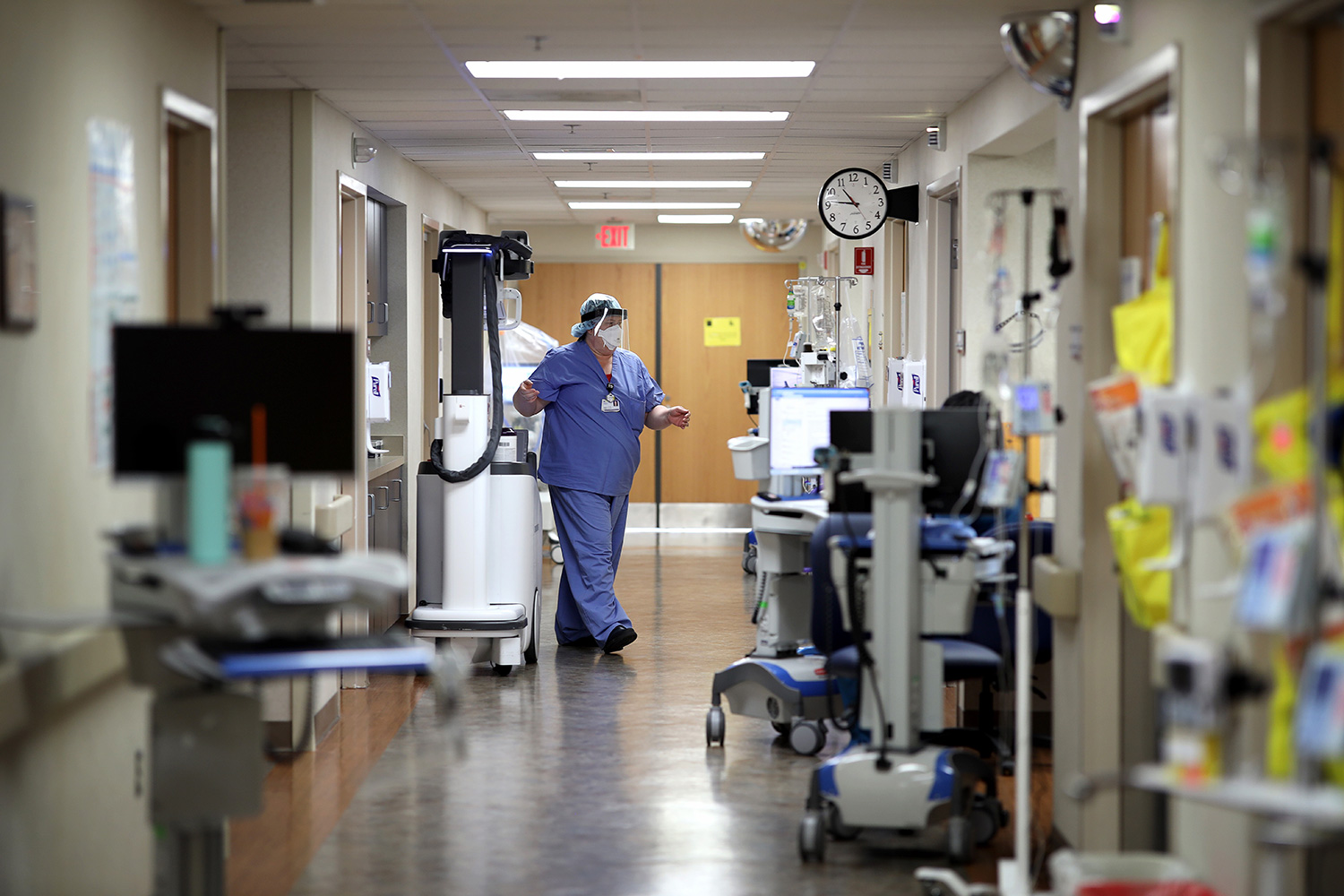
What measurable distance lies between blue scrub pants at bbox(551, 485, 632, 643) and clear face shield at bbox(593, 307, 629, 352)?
2.62 feet

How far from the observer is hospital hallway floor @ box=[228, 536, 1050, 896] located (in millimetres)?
3986

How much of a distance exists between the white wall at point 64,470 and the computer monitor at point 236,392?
346 millimetres

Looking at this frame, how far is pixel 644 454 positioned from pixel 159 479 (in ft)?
33.9

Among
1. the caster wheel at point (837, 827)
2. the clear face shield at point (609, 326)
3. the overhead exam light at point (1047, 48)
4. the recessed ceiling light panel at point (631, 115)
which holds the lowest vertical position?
the caster wheel at point (837, 827)

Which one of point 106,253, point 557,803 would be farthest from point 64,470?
point 557,803

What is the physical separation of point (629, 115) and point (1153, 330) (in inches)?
142

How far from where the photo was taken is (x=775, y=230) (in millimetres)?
12062

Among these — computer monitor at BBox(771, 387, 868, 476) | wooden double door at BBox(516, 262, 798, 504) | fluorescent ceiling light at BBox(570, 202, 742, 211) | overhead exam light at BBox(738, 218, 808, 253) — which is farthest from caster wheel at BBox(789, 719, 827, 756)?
wooden double door at BBox(516, 262, 798, 504)

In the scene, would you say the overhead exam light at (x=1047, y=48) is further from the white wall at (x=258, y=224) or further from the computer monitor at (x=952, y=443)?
the white wall at (x=258, y=224)

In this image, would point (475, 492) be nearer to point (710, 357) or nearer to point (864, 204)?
point (864, 204)

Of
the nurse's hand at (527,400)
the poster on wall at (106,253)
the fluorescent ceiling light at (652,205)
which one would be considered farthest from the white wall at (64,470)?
A: the fluorescent ceiling light at (652,205)

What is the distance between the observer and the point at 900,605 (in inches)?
160

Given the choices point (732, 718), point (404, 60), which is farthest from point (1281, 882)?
point (404, 60)

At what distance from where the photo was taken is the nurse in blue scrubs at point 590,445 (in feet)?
23.3
